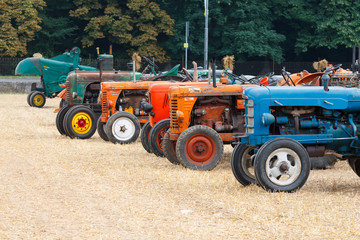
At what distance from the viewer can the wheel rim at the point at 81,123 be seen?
16734mm

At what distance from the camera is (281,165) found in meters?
8.77

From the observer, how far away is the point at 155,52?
49.3 metres

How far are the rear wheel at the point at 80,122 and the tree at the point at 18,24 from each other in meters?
31.1

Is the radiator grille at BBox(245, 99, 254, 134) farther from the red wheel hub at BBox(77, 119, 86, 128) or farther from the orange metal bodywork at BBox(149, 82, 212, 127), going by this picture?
the red wheel hub at BBox(77, 119, 86, 128)

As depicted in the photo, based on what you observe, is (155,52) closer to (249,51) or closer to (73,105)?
(249,51)

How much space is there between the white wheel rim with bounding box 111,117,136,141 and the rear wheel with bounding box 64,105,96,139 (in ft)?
5.05

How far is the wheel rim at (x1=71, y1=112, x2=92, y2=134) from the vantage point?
1673 centimetres

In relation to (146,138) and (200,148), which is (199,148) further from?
(146,138)

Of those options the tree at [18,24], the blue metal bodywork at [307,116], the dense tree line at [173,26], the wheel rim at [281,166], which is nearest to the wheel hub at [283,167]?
the wheel rim at [281,166]

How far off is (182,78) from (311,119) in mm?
8245

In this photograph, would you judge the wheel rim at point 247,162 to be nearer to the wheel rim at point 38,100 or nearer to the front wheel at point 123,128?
the front wheel at point 123,128

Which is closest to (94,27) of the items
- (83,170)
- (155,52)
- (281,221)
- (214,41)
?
(155,52)

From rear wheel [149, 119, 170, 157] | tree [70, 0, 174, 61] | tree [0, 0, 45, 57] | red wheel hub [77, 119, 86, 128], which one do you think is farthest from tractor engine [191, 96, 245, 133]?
tree [70, 0, 174, 61]

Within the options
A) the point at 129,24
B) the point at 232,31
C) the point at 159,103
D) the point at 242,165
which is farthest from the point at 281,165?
the point at 129,24
